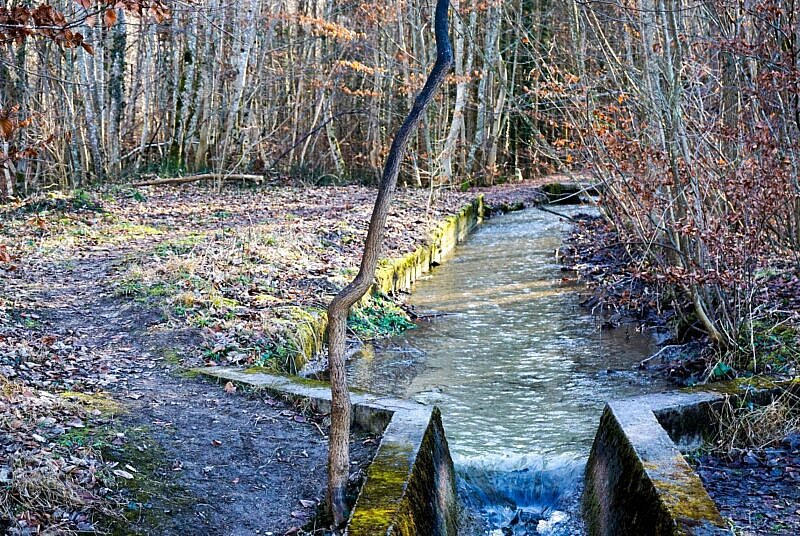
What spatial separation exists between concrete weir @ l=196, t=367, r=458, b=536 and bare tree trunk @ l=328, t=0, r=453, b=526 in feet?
0.75

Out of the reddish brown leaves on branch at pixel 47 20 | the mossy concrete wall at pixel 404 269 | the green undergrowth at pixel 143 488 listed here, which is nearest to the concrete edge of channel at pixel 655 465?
the green undergrowth at pixel 143 488

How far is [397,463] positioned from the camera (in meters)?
4.88

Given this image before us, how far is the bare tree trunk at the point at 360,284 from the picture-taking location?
171 inches

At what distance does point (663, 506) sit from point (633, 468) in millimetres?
693

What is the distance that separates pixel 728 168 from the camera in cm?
728

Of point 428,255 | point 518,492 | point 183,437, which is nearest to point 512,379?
point 518,492

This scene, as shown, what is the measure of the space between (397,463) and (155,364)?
130 inches

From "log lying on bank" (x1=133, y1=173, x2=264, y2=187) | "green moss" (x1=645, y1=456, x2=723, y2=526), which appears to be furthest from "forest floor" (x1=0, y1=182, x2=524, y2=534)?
"log lying on bank" (x1=133, y1=173, x2=264, y2=187)

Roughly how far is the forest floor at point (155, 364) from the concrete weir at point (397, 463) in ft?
0.66

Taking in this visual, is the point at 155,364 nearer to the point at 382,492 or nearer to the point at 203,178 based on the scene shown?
the point at 382,492

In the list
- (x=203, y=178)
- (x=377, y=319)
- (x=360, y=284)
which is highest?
(x=203, y=178)

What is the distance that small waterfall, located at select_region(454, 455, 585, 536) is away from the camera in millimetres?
5863

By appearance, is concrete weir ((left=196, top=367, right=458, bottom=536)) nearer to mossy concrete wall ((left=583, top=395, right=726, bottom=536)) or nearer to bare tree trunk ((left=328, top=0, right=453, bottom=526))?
bare tree trunk ((left=328, top=0, right=453, bottom=526))

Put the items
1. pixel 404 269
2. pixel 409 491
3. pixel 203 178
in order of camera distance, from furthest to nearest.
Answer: pixel 203 178
pixel 404 269
pixel 409 491
